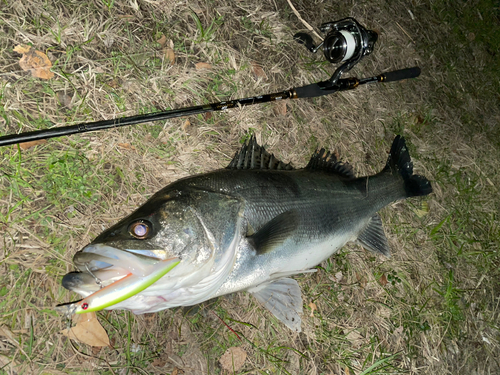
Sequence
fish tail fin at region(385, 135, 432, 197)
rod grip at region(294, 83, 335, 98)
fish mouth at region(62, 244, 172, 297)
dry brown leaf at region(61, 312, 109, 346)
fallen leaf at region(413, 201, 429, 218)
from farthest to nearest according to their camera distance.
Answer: fallen leaf at region(413, 201, 429, 218), fish tail fin at region(385, 135, 432, 197), rod grip at region(294, 83, 335, 98), dry brown leaf at region(61, 312, 109, 346), fish mouth at region(62, 244, 172, 297)

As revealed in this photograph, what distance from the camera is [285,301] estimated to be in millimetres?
3088

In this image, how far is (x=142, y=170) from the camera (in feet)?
9.89

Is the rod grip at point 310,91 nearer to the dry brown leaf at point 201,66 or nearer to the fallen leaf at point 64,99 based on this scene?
the dry brown leaf at point 201,66

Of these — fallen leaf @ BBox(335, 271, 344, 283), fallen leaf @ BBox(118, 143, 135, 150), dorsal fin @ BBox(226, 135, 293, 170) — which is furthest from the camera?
fallen leaf @ BBox(335, 271, 344, 283)

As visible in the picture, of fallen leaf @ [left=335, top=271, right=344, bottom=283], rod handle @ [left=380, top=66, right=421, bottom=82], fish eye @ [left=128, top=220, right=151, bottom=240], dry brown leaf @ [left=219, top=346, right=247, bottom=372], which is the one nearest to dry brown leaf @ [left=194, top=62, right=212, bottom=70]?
fish eye @ [left=128, top=220, right=151, bottom=240]

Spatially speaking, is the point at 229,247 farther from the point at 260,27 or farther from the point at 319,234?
the point at 260,27

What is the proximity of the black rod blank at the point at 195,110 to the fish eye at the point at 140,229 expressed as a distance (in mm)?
1000

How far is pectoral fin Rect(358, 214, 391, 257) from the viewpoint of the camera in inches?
143

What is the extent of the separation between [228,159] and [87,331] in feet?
6.28

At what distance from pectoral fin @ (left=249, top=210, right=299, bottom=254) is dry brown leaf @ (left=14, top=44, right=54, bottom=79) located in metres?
2.20

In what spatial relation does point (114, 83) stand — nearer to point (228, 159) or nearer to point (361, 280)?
point (228, 159)

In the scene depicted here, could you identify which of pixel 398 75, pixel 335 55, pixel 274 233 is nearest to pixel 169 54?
pixel 335 55

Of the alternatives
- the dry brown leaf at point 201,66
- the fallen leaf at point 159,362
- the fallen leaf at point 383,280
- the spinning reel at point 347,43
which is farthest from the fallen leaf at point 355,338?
the dry brown leaf at point 201,66

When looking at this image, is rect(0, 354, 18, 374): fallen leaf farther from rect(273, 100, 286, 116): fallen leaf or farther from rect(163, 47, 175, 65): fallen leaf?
rect(273, 100, 286, 116): fallen leaf
